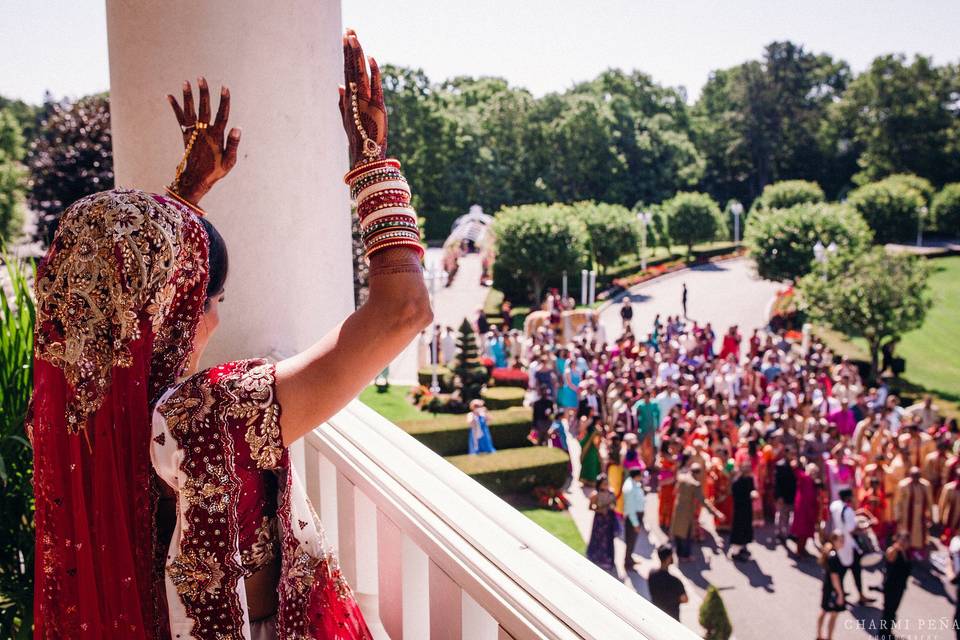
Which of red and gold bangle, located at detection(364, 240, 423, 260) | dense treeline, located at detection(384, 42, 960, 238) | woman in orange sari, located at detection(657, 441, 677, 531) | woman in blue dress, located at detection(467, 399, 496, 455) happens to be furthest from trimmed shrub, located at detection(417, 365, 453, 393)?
dense treeline, located at detection(384, 42, 960, 238)

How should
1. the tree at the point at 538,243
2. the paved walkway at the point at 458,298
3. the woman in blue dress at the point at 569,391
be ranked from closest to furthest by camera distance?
the woman in blue dress at the point at 569,391 → the paved walkway at the point at 458,298 → the tree at the point at 538,243

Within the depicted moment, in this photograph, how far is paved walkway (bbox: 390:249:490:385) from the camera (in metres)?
19.0

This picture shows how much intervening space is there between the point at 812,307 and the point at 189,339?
19971 mm

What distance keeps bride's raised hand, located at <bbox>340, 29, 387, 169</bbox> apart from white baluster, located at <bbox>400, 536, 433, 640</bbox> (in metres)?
0.76

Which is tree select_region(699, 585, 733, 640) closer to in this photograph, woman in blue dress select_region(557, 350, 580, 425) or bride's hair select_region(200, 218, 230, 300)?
bride's hair select_region(200, 218, 230, 300)

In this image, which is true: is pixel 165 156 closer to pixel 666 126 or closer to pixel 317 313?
pixel 317 313

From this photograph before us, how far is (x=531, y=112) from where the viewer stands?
4434 cm

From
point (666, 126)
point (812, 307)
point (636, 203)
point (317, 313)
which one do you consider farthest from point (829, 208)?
point (317, 313)

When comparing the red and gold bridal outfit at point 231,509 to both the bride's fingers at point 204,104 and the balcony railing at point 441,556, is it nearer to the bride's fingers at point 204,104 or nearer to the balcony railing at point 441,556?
the balcony railing at point 441,556

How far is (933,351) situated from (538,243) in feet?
39.9

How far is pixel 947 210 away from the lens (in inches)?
1540

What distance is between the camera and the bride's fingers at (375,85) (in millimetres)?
1175

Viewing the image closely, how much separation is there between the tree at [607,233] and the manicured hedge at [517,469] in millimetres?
21712

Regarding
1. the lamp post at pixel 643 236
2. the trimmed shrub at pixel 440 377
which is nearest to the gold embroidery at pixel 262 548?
the trimmed shrub at pixel 440 377
